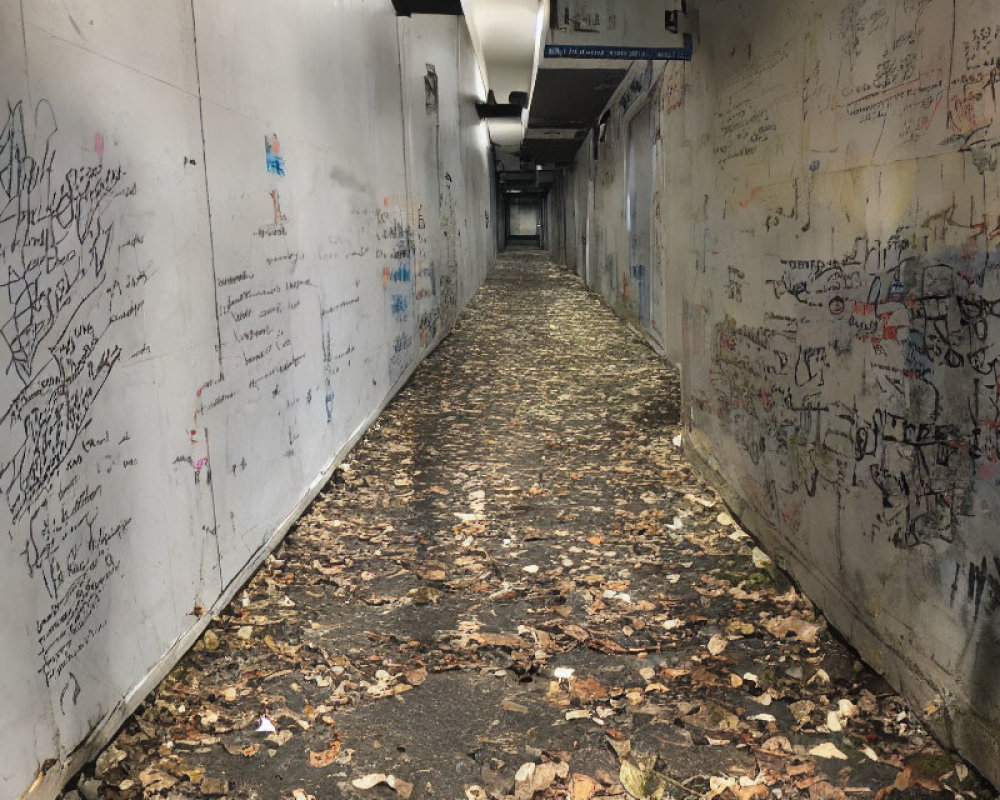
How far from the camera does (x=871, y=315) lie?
10.8ft

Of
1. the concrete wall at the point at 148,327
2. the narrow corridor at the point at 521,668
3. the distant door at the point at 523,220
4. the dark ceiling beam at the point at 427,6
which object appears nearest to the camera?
the concrete wall at the point at 148,327

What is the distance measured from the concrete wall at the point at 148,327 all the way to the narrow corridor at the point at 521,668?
349 mm

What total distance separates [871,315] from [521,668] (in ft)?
7.40

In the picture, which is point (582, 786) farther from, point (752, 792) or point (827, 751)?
point (827, 751)

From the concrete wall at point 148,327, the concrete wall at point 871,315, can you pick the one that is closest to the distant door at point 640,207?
the concrete wall at point 871,315

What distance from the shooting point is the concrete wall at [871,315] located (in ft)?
8.52

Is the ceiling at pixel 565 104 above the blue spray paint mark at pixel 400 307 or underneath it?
above

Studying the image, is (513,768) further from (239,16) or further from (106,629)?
(239,16)

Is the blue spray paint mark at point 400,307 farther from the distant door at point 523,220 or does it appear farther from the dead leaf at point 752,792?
the distant door at point 523,220

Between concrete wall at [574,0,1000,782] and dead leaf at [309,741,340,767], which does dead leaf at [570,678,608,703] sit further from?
concrete wall at [574,0,1000,782]

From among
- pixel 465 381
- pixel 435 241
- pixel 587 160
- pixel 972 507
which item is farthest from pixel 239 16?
pixel 587 160

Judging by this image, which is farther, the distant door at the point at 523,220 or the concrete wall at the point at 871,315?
the distant door at the point at 523,220

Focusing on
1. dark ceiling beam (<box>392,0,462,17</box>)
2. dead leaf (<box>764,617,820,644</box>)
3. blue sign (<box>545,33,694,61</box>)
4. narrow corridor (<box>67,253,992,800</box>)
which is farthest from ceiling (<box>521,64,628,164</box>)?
dead leaf (<box>764,617,820,644</box>)

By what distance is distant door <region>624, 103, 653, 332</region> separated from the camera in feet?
37.8
